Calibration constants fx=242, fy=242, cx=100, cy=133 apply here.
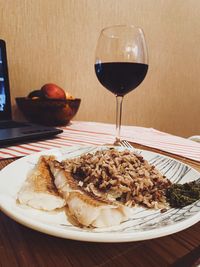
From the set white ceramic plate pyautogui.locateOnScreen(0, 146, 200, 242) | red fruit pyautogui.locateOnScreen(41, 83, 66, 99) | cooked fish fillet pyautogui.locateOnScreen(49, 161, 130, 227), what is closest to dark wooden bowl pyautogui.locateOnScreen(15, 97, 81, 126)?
red fruit pyautogui.locateOnScreen(41, 83, 66, 99)

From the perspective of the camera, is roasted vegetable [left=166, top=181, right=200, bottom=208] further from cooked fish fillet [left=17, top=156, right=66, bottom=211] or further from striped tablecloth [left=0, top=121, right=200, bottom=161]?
striped tablecloth [left=0, top=121, right=200, bottom=161]

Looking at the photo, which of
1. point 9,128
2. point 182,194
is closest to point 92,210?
point 182,194

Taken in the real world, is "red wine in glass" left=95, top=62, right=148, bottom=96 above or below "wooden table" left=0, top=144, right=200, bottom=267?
above

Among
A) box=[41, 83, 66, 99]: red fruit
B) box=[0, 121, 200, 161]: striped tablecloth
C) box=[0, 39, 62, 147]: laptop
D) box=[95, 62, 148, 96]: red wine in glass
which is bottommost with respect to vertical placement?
box=[0, 121, 200, 161]: striped tablecloth

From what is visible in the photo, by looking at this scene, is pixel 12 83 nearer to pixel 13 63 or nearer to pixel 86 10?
pixel 13 63

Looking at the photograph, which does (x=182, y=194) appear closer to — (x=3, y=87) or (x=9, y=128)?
(x=9, y=128)

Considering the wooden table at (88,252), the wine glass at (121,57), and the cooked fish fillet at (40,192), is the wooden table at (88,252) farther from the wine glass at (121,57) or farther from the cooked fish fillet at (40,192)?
the wine glass at (121,57)

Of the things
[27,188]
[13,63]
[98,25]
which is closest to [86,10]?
[98,25]
